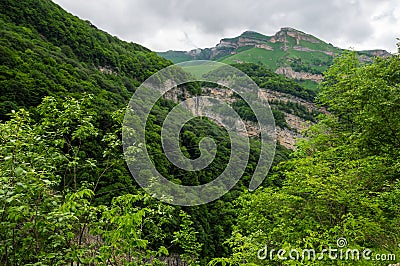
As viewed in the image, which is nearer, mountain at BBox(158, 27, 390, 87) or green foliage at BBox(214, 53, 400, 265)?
green foliage at BBox(214, 53, 400, 265)

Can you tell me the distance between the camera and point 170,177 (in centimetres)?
2361

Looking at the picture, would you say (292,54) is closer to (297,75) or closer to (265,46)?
(265,46)

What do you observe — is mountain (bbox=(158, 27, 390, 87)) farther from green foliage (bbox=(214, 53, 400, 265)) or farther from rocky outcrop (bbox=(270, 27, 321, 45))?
green foliage (bbox=(214, 53, 400, 265))

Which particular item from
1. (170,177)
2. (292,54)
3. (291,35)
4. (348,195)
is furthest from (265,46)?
(348,195)

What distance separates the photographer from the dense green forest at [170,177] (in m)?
3.50

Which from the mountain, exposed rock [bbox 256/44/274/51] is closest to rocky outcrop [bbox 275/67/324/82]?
the mountain

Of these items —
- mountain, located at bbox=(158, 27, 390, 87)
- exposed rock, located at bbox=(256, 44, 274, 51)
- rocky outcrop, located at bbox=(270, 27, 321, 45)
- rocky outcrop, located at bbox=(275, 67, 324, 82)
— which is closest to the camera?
rocky outcrop, located at bbox=(275, 67, 324, 82)

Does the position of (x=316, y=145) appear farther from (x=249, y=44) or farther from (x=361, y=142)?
(x=249, y=44)

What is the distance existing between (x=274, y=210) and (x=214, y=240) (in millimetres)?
15693

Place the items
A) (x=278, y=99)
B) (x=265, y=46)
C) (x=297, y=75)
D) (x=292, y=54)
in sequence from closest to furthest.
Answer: (x=278, y=99) < (x=297, y=75) < (x=292, y=54) < (x=265, y=46)

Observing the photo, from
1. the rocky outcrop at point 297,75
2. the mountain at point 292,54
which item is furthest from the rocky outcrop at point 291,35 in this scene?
the rocky outcrop at point 297,75

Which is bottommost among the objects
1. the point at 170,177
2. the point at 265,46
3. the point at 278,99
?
the point at 170,177

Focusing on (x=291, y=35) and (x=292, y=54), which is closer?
(x=292, y=54)

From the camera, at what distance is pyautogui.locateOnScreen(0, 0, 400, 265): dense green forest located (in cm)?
350
